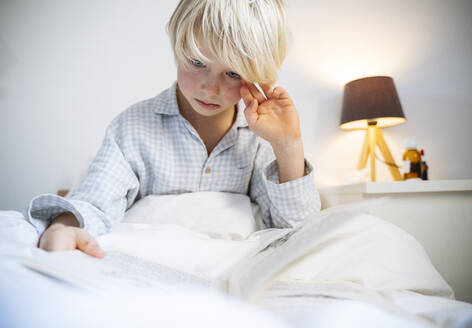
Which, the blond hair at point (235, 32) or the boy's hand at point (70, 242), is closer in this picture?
the boy's hand at point (70, 242)

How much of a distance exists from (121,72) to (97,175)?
0.93 meters

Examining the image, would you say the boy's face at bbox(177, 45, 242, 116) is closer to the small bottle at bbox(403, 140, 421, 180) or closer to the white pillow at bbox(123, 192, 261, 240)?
the white pillow at bbox(123, 192, 261, 240)

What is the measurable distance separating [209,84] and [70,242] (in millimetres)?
383

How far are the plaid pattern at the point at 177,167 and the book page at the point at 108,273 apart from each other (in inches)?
11.4

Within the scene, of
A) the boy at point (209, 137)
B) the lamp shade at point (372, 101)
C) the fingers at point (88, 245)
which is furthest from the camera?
the lamp shade at point (372, 101)

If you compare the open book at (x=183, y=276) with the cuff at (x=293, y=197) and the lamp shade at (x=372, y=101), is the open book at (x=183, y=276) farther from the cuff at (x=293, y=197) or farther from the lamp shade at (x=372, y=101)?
the lamp shade at (x=372, y=101)

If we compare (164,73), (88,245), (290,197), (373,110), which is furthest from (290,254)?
(164,73)

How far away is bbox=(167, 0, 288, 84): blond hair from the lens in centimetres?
58

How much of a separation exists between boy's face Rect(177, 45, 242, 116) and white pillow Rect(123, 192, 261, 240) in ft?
0.65

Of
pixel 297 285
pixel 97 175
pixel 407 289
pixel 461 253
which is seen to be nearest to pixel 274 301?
pixel 297 285

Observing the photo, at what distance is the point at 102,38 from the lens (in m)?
1.40

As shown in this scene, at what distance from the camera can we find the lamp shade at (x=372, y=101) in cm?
123

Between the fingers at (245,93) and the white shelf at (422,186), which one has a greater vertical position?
the fingers at (245,93)

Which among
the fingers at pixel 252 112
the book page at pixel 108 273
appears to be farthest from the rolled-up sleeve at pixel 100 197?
the fingers at pixel 252 112
